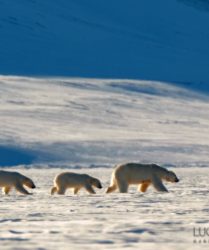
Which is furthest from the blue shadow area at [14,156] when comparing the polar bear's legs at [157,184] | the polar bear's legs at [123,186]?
the polar bear's legs at [123,186]

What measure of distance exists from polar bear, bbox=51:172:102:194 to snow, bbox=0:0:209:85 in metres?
50.6

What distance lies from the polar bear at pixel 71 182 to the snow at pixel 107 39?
166 ft

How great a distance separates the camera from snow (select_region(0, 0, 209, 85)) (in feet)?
231

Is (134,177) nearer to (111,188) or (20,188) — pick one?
(111,188)

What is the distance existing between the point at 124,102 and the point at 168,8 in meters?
39.9

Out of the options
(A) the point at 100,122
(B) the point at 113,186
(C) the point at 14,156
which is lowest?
(B) the point at 113,186

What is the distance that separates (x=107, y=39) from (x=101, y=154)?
43.8 metres

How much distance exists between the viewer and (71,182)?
15.1m

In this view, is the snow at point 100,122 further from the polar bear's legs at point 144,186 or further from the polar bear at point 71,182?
the polar bear's legs at point 144,186

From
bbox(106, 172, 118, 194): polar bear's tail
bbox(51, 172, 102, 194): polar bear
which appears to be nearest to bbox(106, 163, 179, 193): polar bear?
bbox(106, 172, 118, 194): polar bear's tail

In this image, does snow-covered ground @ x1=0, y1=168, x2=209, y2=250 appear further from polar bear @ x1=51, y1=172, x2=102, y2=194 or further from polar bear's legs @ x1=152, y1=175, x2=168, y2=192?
polar bear @ x1=51, y1=172, x2=102, y2=194

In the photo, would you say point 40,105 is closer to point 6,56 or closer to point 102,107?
point 102,107

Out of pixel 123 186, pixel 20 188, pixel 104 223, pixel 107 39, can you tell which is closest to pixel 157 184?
pixel 123 186

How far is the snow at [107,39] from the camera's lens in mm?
70312
